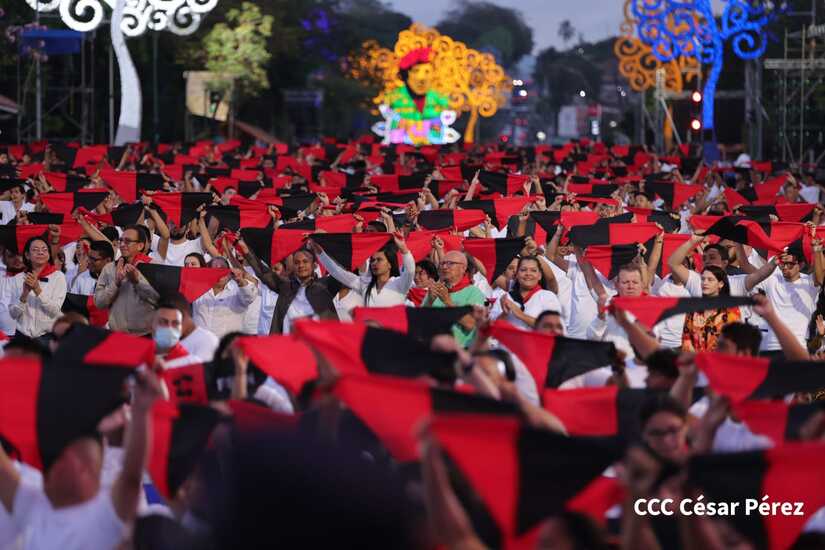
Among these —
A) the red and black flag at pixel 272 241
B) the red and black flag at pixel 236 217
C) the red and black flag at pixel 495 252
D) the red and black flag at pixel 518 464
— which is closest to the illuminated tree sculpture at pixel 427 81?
the red and black flag at pixel 236 217

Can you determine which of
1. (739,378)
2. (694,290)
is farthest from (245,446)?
(694,290)

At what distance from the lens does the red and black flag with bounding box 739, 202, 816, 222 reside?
59.4 ft

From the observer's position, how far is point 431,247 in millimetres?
14945

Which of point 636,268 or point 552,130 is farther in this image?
point 552,130

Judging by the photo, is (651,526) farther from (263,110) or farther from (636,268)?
(263,110)

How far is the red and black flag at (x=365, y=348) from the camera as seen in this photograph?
26.8ft

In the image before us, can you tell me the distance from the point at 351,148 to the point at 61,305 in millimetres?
24258

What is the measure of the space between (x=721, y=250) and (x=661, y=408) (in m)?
7.09

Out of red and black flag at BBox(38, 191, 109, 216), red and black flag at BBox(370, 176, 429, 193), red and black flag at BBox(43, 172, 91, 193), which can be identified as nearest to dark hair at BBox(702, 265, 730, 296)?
red and black flag at BBox(38, 191, 109, 216)

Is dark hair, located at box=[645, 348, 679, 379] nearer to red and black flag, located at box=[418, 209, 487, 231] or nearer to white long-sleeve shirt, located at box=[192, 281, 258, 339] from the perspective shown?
white long-sleeve shirt, located at box=[192, 281, 258, 339]

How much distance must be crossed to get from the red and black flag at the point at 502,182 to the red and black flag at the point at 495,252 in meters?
8.54

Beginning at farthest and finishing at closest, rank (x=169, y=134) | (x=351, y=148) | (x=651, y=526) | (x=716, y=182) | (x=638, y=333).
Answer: (x=169, y=134)
(x=351, y=148)
(x=716, y=182)
(x=638, y=333)
(x=651, y=526)

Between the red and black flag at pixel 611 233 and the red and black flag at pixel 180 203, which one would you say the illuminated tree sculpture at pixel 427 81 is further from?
the red and black flag at pixel 611 233

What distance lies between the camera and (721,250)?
1437 cm
